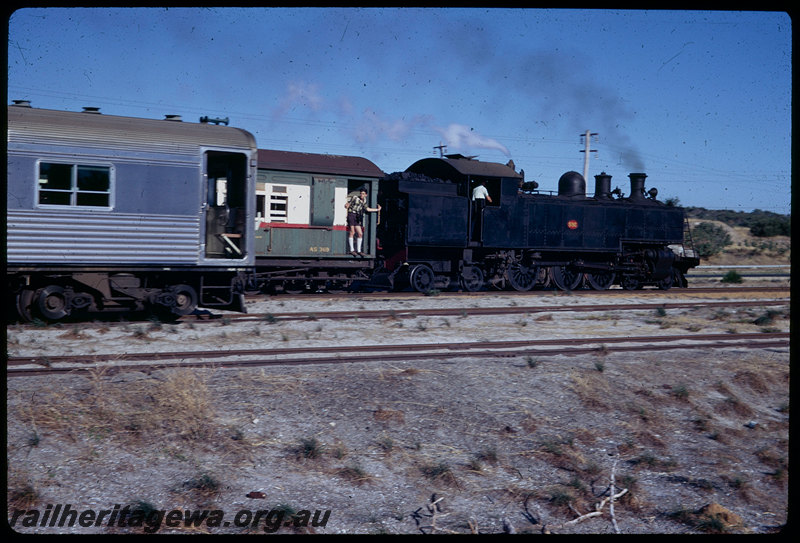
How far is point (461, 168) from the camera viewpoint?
19172 mm

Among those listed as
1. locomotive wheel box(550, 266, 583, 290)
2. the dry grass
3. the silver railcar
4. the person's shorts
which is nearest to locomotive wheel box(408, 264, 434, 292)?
the person's shorts

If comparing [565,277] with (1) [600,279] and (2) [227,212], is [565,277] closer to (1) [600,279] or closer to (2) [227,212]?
(1) [600,279]

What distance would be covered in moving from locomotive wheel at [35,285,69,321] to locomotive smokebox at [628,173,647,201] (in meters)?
19.1

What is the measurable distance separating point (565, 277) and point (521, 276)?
5.92 feet

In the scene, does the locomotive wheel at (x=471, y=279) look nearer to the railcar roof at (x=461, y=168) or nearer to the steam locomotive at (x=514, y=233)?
the steam locomotive at (x=514, y=233)

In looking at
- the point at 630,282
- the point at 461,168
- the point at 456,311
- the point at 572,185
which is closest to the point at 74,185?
the point at 456,311

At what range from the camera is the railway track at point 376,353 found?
821cm

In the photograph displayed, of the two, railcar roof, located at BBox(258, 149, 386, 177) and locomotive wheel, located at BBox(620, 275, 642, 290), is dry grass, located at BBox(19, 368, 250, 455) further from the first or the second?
locomotive wheel, located at BBox(620, 275, 642, 290)

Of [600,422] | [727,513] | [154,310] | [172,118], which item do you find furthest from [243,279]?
[727,513]

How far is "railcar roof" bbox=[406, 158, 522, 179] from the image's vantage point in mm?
19141

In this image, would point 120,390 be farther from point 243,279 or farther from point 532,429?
point 243,279

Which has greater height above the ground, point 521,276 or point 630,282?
point 521,276

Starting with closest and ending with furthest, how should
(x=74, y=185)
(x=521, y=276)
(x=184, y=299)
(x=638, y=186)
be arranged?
(x=74, y=185) < (x=184, y=299) < (x=521, y=276) < (x=638, y=186)

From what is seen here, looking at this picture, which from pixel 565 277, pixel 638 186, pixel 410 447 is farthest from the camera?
pixel 638 186
